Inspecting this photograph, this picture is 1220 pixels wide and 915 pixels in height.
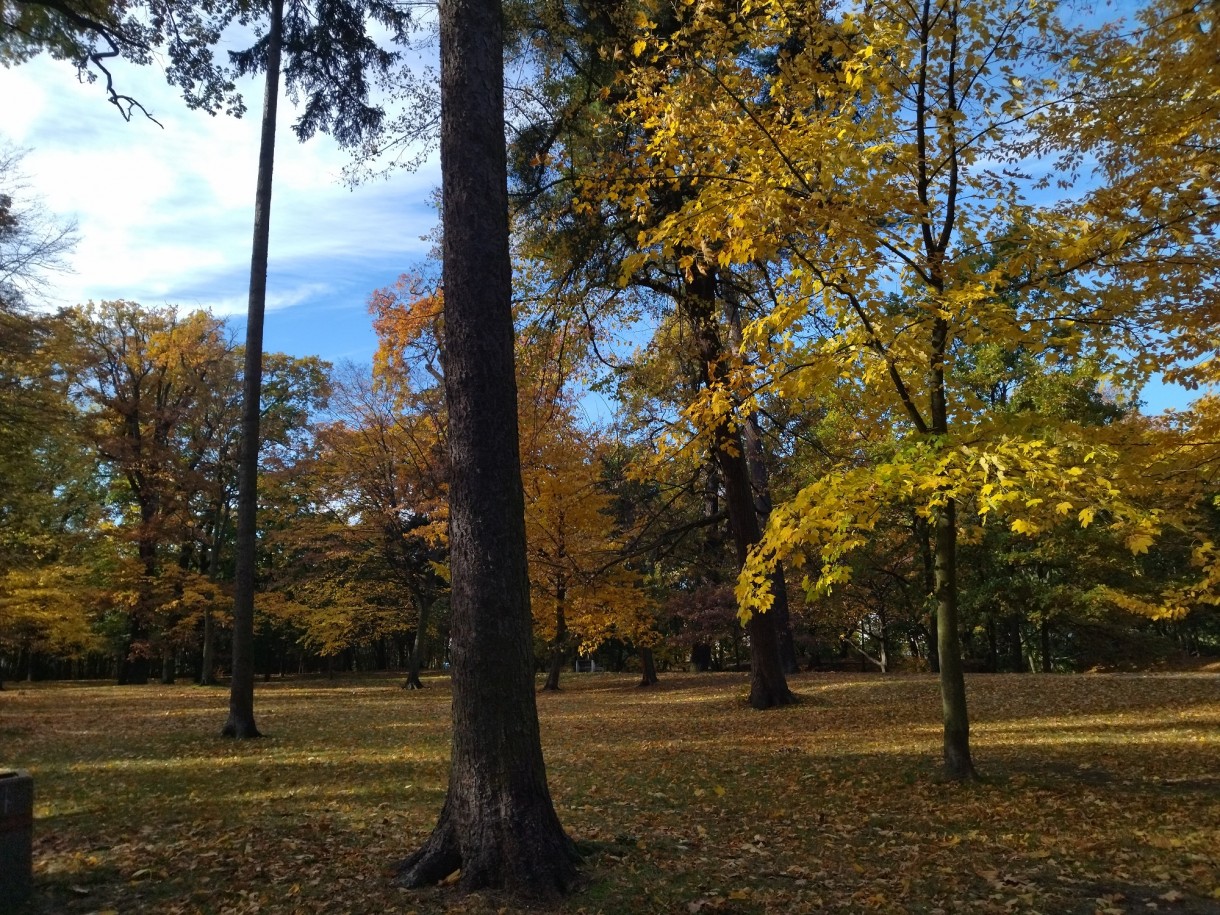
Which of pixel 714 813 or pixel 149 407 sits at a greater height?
pixel 149 407

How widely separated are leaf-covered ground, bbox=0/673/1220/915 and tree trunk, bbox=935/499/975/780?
11.6 inches

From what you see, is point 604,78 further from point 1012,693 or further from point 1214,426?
point 1012,693

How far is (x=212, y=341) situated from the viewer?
2891 centimetres

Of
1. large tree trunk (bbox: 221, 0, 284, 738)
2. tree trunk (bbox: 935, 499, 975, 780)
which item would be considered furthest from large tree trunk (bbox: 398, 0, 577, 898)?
large tree trunk (bbox: 221, 0, 284, 738)

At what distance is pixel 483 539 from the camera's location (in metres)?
4.58

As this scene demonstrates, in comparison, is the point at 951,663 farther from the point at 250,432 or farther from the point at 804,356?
the point at 250,432

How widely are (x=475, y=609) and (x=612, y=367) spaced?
8.02 metres

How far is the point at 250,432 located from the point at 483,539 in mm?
8507

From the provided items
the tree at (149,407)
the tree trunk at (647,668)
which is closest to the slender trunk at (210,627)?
the tree at (149,407)

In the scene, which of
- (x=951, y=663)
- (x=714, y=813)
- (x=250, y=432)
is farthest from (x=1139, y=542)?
(x=250, y=432)

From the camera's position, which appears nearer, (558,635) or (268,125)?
(268,125)

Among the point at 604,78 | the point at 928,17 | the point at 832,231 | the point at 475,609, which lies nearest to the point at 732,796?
the point at 475,609

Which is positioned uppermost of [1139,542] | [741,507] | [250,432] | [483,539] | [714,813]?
[250,432]

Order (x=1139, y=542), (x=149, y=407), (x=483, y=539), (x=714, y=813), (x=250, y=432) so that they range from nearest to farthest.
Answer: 1. (x=483, y=539)
2. (x=1139, y=542)
3. (x=714, y=813)
4. (x=250, y=432)
5. (x=149, y=407)
